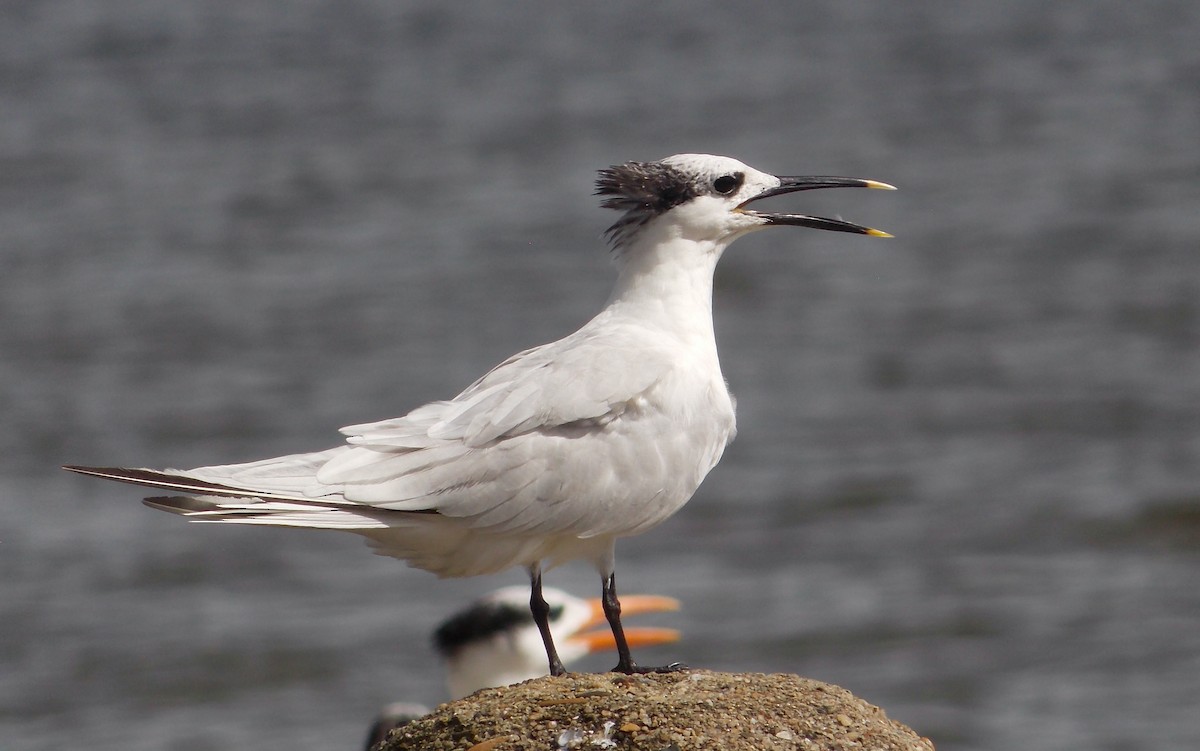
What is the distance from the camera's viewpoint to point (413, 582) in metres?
13.0

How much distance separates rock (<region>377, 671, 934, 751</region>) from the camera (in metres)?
4.83

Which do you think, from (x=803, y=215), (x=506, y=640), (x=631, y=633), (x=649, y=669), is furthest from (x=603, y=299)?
(x=649, y=669)

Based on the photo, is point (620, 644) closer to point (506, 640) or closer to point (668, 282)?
point (668, 282)

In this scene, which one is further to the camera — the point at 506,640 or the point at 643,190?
the point at 506,640

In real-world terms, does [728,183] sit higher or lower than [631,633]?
higher

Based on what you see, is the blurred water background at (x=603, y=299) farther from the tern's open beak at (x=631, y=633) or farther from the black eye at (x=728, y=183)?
the black eye at (x=728, y=183)

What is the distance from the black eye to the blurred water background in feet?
18.8

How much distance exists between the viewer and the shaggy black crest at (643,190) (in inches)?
243

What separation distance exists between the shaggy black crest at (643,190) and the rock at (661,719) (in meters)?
1.82

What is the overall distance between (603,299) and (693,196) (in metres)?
11.2

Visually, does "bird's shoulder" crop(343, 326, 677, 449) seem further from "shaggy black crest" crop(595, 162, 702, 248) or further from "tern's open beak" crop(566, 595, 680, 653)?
"tern's open beak" crop(566, 595, 680, 653)

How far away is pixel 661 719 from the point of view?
192 inches

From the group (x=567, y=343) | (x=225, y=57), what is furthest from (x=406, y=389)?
(x=225, y=57)

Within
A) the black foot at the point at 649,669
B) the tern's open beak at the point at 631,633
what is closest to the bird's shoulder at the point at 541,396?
the black foot at the point at 649,669
